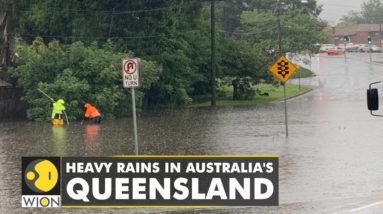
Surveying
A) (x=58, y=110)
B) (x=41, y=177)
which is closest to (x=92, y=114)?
(x=58, y=110)

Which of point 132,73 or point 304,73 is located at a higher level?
point 132,73

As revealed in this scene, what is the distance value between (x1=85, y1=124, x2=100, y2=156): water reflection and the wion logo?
1226 cm

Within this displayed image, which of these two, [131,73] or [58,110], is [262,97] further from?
[131,73]

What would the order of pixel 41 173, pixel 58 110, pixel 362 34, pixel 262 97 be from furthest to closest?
pixel 362 34
pixel 262 97
pixel 58 110
pixel 41 173

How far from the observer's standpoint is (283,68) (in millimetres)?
28875

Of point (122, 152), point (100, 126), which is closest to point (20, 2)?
point (100, 126)

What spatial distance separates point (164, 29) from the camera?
166ft

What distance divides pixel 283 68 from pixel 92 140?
736 cm

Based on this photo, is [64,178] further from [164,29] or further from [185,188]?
[164,29]

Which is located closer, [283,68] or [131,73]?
[131,73]

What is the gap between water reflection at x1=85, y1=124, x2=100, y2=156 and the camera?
24.5 m

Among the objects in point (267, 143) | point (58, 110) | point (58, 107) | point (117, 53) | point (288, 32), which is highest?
point (288, 32)

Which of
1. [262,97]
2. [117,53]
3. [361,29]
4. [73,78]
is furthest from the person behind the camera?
[361,29]

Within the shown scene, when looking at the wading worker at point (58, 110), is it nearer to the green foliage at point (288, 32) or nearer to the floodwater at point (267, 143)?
the floodwater at point (267, 143)
